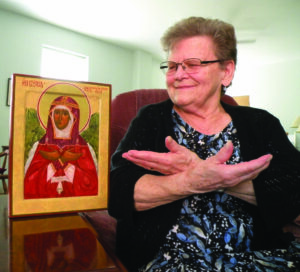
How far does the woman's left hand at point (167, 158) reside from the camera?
0.62m

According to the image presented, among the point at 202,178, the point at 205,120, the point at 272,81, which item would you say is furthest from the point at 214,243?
the point at 272,81

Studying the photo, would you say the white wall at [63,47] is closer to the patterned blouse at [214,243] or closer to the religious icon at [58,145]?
the religious icon at [58,145]

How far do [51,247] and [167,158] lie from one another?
0.31m

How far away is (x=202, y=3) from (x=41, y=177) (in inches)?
167

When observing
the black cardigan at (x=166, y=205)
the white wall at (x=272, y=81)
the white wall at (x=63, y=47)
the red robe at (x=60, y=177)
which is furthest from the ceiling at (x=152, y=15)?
the red robe at (x=60, y=177)

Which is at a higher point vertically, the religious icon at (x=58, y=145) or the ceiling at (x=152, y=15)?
the ceiling at (x=152, y=15)

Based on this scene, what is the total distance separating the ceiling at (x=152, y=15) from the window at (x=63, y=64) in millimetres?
497

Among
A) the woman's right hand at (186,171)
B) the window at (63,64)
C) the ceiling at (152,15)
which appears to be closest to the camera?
the woman's right hand at (186,171)

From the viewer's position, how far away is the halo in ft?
2.29

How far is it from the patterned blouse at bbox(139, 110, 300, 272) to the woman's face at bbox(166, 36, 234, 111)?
17 centimetres

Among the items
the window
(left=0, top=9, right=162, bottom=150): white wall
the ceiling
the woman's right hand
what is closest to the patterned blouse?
the woman's right hand

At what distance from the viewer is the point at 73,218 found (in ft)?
2.29

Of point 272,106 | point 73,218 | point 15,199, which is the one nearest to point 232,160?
point 73,218

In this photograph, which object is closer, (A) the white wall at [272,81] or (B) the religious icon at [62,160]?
(B) the religious icon at [62,160]
